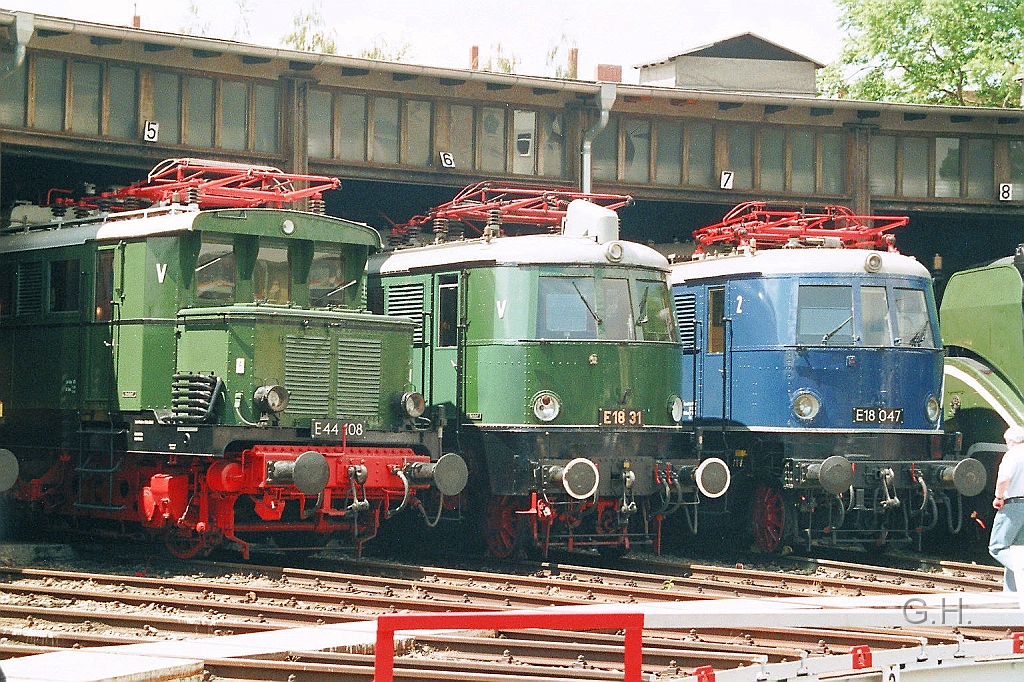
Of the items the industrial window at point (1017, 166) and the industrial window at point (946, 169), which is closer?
the industrial window at point (946, 169)

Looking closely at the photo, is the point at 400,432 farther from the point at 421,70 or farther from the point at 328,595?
the point at 421,70

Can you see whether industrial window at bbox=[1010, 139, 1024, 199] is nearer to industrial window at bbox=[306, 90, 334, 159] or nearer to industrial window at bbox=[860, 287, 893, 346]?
industrial window at bbox=[860, 287, 893, 346]

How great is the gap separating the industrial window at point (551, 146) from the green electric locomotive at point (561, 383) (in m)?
5.05

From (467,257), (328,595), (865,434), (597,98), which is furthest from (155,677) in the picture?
(597,98)

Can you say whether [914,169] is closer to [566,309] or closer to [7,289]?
[566,309]

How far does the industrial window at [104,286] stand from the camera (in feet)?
50.7

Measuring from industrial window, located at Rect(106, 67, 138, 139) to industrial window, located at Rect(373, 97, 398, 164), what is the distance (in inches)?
127

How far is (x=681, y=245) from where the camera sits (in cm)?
2544

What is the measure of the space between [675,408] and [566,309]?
1.65 metres

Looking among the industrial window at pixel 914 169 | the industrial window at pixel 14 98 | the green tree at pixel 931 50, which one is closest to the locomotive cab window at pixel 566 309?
the industrial window at pixel 14 98

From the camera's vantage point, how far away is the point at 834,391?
1650 cm

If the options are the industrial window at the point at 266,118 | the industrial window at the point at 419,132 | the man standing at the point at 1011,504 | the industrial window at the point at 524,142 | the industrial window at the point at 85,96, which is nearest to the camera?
the man standing at the point at 1011,504

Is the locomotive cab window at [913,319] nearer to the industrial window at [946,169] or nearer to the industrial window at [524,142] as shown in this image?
the industrial window at [524,142]

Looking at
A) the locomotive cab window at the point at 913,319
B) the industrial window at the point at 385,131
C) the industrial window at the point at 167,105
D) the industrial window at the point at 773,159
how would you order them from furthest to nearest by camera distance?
the industrial window at the point at 773,159 < the industrial window at the point at 385,131 < the industrial window at the point at 167,105 < the locomotive cab window at the point at 913,319
